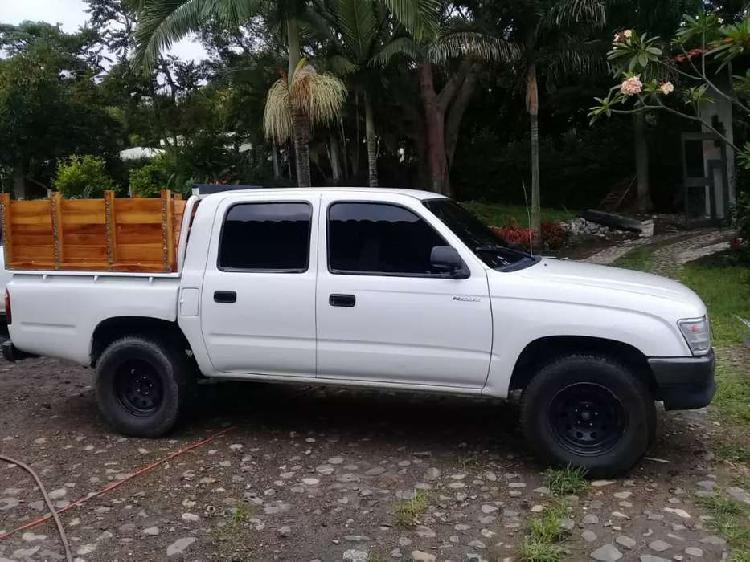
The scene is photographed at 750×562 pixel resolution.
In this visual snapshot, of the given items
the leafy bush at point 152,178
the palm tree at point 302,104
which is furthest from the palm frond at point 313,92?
the leafy bush at point 152,178

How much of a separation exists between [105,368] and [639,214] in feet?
66.1

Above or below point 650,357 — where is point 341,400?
below

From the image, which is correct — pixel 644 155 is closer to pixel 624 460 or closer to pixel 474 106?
pixel 474 106

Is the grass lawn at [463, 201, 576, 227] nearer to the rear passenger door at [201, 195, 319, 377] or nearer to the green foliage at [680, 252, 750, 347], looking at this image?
the green foliage at [680, 252, 750, 347]

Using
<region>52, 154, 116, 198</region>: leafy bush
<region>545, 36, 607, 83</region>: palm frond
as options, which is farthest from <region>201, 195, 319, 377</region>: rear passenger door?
<region>52, 154, 116, 198</region>: leafy bush

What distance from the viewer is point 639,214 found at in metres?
23.1

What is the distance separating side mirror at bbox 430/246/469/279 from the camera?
4.85 meters

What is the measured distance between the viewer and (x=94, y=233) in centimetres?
581

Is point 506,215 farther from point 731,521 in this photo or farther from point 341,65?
point 731,521

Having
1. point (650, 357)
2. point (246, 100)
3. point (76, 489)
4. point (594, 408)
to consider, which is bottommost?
point (76, 489)

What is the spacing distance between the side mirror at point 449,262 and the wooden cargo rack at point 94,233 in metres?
1.97

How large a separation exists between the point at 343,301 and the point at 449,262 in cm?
78

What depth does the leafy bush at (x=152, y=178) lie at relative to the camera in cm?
2427

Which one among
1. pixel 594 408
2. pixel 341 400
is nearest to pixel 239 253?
pixel 341 400
